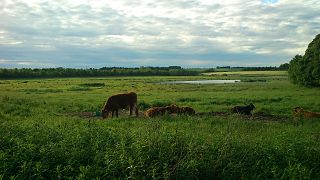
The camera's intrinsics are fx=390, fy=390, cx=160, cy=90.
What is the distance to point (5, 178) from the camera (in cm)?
732

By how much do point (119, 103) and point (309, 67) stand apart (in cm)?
3522

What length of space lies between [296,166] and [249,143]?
1.31m

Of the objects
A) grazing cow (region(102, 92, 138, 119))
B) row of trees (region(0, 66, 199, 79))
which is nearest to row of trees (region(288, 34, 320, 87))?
grazing cow (region(102, 92, 138, 119))

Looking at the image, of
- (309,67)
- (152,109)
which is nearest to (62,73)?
(309,67)

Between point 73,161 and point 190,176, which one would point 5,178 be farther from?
point 190,176

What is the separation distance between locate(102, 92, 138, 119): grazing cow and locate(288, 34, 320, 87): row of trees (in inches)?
1268

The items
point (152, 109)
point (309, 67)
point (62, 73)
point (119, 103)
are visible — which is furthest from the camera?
point (62, 73)

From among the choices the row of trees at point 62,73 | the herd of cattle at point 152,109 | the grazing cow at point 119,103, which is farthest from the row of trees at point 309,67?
the row of trees at point 62,73

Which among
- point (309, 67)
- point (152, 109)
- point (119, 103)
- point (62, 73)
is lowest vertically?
point (62, 73)

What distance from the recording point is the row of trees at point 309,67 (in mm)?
48556

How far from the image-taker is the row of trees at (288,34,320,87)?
159 feet

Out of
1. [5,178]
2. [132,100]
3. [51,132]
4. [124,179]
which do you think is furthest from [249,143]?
[132,100]

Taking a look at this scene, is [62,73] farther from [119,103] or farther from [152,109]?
[152,109]

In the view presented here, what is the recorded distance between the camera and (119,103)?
22.5 m
